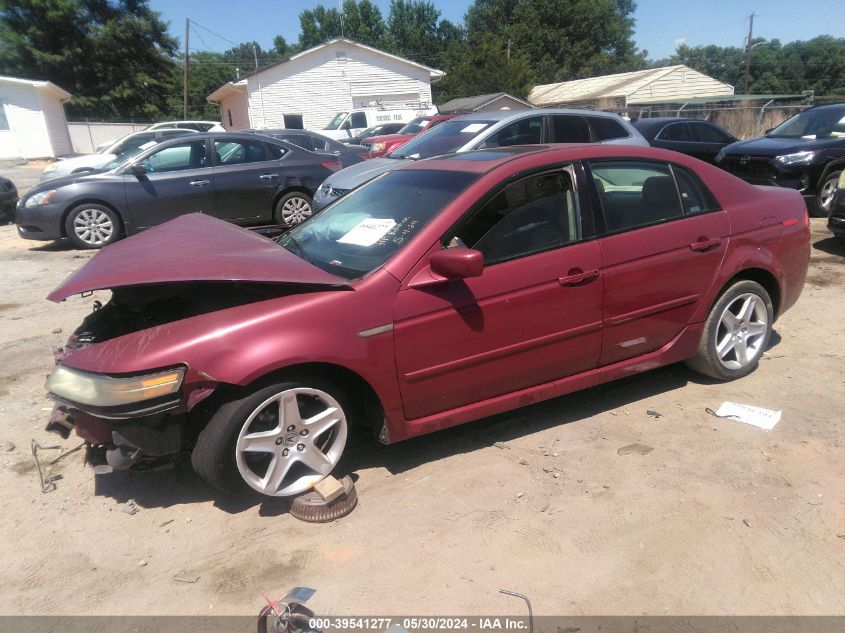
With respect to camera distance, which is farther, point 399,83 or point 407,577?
point 399,83

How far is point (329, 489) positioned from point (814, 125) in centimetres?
1119

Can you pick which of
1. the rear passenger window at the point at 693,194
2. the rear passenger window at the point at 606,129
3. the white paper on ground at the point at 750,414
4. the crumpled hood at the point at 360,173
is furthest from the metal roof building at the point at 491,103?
the white paper on ground at the point at 750,414

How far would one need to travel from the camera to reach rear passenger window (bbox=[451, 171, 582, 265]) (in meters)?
3.34

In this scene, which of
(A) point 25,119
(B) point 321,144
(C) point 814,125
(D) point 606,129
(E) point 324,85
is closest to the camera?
(D) point 606,129

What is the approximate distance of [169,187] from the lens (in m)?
9.08

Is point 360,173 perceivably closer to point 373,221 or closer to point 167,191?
point 167,191

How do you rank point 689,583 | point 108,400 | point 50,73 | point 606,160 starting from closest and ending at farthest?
1. point 689,583
2. point 108,400
3. point 606,160
4. point 50,73

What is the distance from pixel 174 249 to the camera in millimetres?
3404

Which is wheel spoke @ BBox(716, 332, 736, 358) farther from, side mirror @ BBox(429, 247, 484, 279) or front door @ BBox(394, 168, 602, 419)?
side mirror @ BBox(429, 247, 484, 279)

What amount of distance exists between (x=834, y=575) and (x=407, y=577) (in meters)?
1.73

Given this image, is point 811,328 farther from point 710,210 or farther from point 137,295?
point 137,295

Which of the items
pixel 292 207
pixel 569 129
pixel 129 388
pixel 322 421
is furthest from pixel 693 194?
pixel 292 207

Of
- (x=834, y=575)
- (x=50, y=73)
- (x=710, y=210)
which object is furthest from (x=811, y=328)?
(x=50, y=73)

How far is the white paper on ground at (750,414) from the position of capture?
3.82 metres
